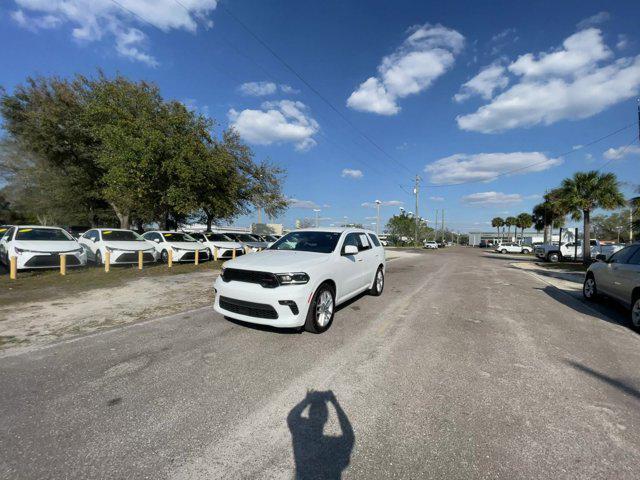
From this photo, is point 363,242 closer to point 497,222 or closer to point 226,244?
point 226,244

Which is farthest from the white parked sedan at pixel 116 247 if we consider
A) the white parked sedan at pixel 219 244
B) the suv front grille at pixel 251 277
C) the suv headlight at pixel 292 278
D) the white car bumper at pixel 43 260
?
the suv headlight at pixel 292 278

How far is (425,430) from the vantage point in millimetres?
2652

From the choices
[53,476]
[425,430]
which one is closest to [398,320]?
[425,430]

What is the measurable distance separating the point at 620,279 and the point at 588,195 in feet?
65.9

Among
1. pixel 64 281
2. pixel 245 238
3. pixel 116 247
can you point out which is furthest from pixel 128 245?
pixel 245 238

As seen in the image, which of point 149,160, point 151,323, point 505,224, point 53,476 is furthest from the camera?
point 505,224

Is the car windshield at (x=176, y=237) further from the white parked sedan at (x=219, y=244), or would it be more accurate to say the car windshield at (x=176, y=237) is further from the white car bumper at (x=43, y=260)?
the white car bumper at (x=43, y=260)

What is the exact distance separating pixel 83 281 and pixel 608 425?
1162cm

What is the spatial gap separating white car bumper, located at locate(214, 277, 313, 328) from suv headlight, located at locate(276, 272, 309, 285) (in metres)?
0.06

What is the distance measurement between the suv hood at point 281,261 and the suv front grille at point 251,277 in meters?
0.07

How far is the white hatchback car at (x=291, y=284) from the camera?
450 centimetres

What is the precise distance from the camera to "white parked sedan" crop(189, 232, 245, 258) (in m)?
16.0

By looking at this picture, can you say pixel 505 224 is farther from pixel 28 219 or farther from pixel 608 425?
pixel 28 219

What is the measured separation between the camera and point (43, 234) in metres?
10.8
